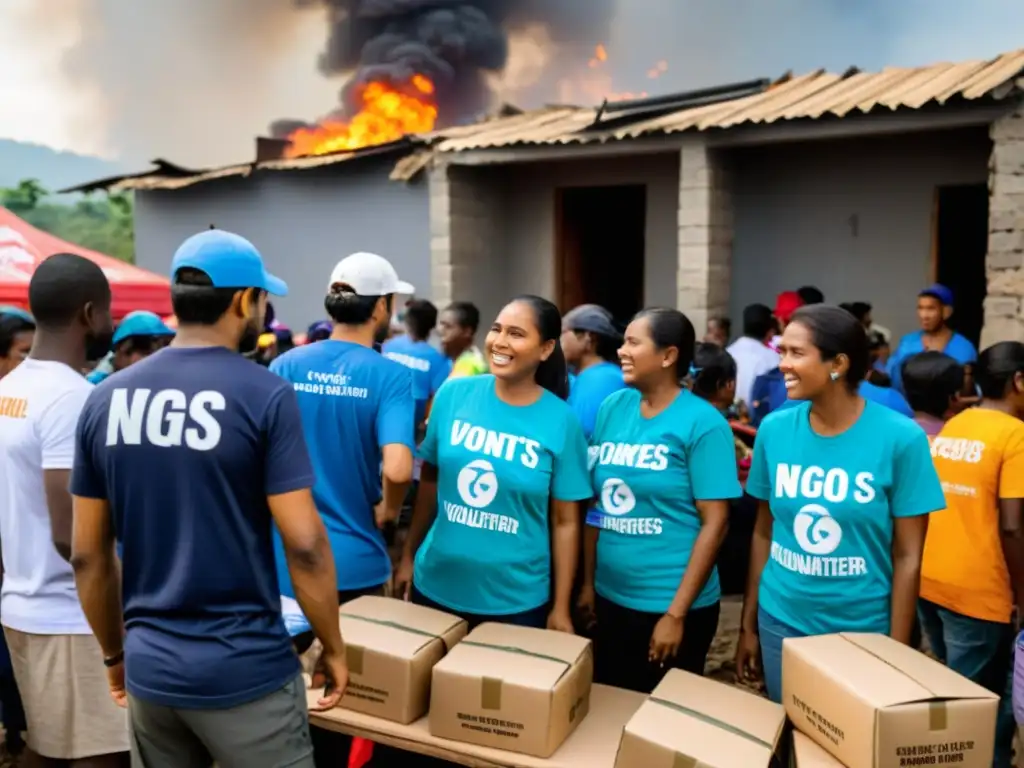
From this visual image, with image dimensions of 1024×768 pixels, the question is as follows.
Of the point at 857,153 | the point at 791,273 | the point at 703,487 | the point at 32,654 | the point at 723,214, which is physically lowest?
the point at 32,654

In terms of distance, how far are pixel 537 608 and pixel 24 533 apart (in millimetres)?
1703

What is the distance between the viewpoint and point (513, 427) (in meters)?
3.04

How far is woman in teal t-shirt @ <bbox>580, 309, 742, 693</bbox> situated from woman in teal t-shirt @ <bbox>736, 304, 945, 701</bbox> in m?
0.25

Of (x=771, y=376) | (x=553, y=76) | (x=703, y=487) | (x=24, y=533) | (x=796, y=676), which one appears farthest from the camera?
(x=553, y=76)

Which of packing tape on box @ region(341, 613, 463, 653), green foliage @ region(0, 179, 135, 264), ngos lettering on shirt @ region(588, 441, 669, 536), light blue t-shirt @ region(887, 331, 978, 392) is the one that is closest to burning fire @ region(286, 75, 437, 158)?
light blue t-shirt @ region(887, 331, 978, 392)

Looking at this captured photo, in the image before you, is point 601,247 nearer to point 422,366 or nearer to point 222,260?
point 422,366

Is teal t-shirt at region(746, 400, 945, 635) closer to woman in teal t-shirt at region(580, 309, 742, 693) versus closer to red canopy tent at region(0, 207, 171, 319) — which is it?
woman in teal t-shirt at region(580, 309, 742, 693)

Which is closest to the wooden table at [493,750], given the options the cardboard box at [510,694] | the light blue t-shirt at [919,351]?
the cardboard box at [510,694]

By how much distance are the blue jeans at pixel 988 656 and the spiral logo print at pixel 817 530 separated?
101 cm

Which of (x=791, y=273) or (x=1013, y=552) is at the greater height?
(x=791, y=273)

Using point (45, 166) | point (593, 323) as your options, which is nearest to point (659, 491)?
point (593, 323)

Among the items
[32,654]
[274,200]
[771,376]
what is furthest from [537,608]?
[274,200]

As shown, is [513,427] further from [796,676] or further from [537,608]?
[796,676]

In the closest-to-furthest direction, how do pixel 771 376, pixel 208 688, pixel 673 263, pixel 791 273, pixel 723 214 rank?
1. pixel 208 688
2. pixel 771 376
3. pixel 723 214
4. pixel 791 273
5. pixel 673 263
